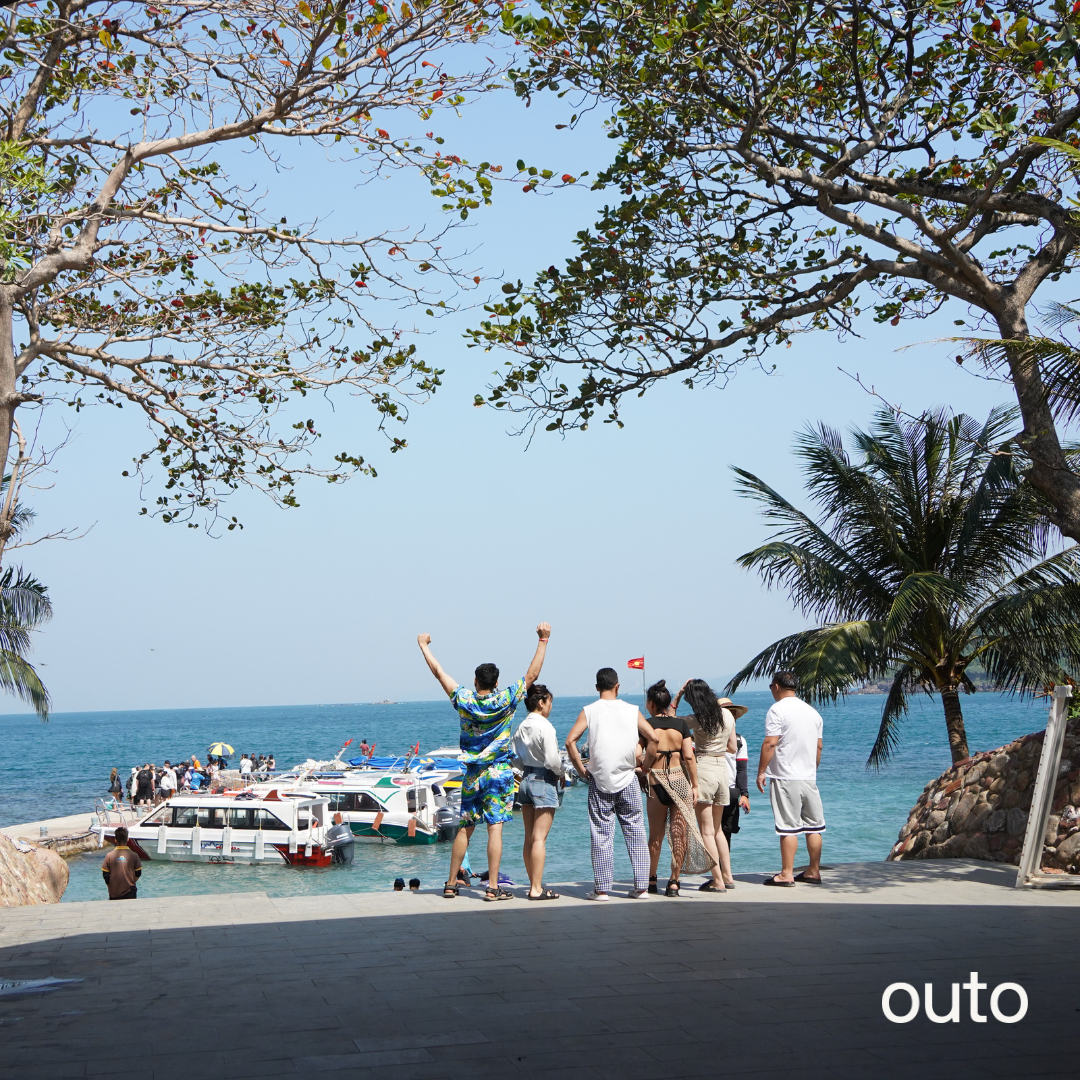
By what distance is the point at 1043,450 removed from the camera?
861 cm

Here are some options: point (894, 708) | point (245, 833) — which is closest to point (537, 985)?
point (894, 708)

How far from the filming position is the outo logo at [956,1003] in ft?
14.9

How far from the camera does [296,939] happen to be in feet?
21.4

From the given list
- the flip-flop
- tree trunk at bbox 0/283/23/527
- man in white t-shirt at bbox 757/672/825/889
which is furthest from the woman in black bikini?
tree trunk at bbox 0/283/23/527

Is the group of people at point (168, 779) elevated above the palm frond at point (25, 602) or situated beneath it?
situated beneath

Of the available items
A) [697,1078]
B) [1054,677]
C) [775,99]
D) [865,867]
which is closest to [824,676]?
[1054,677]

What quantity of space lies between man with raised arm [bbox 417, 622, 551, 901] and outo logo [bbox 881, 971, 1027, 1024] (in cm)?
329

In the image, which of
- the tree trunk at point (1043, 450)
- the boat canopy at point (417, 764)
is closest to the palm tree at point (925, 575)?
the tree trunk at point (1043, 450)

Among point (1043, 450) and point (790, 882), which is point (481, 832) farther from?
point (1043, 450)

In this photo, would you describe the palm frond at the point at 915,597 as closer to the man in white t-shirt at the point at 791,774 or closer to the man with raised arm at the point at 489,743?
the man in white t-shirt at the point at 791,774

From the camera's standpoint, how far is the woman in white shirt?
775 cm

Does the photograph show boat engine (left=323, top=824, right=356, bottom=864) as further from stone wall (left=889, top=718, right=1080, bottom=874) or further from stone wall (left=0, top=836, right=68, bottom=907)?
stone wall (left=889, top=718, right=1080, bottom=874)

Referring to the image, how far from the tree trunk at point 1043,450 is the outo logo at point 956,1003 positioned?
15.0 ft

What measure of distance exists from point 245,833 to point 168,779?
14.3 m
